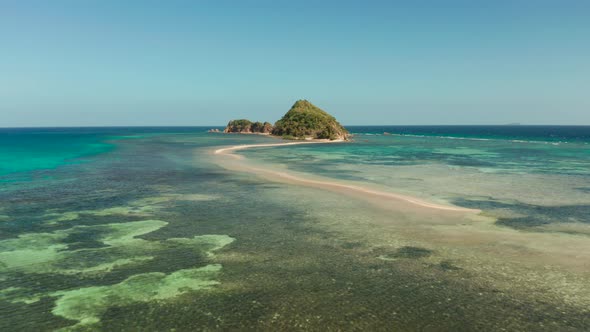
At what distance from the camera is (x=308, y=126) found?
141m

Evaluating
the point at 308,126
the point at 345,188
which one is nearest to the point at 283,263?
the point at 345,188

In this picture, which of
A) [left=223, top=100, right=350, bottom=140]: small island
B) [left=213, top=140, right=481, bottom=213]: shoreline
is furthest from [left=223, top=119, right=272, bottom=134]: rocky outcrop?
[left=213, top=140, right=481, bottom=213]: shoreline

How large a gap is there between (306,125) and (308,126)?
109 cm

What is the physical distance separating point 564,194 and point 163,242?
1214 inches

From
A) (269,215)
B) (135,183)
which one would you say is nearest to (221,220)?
(269,215)

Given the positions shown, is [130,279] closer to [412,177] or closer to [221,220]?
[221,220]

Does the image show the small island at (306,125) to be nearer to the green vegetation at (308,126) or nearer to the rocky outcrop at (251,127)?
the green vegetation at (308,126)

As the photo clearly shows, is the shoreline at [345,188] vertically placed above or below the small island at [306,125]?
below

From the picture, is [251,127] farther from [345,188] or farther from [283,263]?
[283,263]

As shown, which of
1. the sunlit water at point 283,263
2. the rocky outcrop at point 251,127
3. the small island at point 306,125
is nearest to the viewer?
the sunlit water at point 283,263

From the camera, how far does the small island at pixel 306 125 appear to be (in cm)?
13762

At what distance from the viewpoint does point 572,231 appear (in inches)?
851

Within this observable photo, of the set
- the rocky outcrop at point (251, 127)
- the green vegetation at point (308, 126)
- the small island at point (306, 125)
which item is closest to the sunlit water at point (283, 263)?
the green vegetation at point (308, 126)

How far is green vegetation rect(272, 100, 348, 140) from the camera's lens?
137 metres
